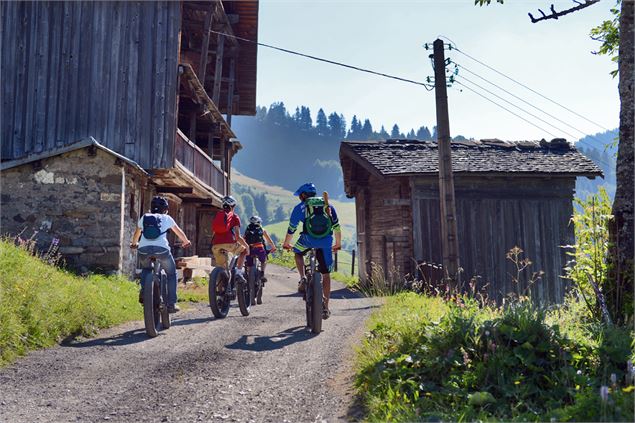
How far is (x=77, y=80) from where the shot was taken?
13.5m

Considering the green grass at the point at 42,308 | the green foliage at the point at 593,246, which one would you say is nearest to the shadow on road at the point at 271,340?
the green grass at the point at 42,308

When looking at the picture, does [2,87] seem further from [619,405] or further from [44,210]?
[619,405]

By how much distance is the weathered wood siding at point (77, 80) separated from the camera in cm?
1339

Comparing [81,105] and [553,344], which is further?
[81,105]

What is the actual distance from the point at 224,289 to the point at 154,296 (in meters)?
1.61

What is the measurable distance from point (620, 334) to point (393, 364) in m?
1.89

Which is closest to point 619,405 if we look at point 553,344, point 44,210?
point 553,344

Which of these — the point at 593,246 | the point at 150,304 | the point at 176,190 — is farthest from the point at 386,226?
the point at 150,304

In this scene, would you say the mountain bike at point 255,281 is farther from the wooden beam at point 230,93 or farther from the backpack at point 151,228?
the wooden beam at point 230,93

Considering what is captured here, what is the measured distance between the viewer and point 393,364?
14.2 ft

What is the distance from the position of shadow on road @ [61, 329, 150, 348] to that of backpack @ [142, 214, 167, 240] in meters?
1.28

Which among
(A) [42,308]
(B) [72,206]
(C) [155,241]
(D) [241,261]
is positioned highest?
(B) [72,206]

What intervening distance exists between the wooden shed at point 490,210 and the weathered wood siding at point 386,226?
3cm

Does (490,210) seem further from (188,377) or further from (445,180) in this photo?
(188,377)
